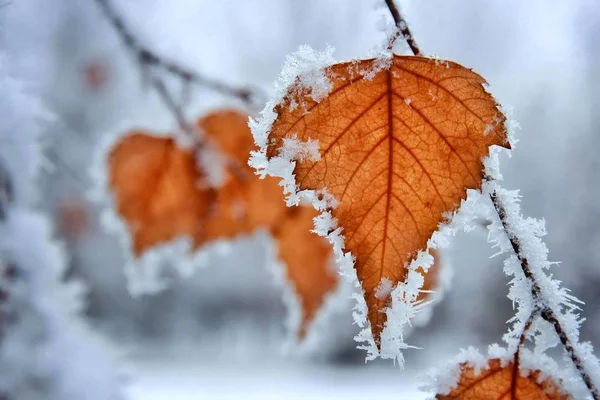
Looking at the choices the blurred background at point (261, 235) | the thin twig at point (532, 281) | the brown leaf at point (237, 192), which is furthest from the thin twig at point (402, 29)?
the blurred background at point (261, 235)

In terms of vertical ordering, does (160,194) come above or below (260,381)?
A: below

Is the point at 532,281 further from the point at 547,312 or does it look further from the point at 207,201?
the point at 207,201

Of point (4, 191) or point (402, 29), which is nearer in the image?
point (402, 29)

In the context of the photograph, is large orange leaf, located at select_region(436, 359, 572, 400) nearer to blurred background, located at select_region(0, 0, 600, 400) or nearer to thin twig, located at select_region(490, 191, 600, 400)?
thin twig, located at select_region(490, 191, 600, 400)

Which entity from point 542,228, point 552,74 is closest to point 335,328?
point 552,74

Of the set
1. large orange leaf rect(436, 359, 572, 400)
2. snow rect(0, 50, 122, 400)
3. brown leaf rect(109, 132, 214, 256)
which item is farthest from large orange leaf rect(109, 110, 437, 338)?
large orange leaf rect(436, 359, 572, 400)

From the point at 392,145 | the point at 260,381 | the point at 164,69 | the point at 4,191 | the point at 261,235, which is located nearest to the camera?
the point at 392,145

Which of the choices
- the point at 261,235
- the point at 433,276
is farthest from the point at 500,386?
the point at 261,235
